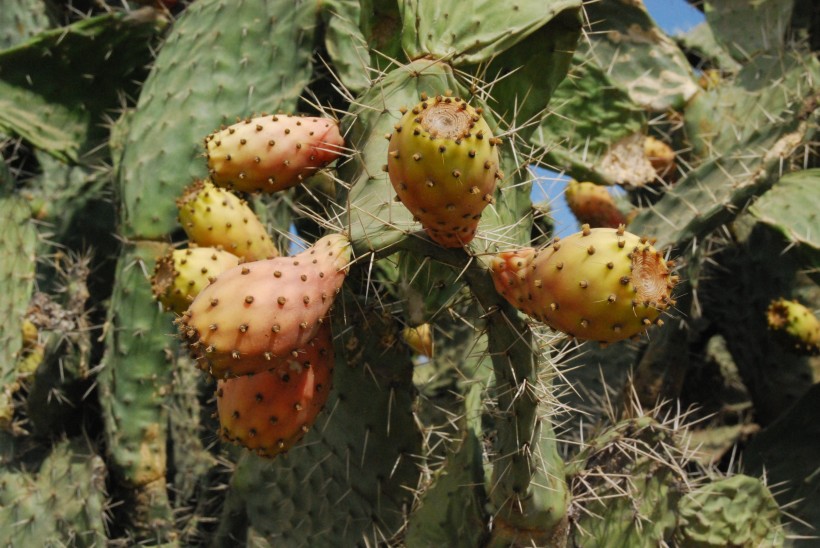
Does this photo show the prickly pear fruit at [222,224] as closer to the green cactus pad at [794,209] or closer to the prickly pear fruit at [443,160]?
the prickly pear fruit at [443,160]

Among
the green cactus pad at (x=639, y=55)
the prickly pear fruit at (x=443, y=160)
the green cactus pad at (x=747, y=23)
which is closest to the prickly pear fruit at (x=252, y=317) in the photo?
the prickly pear fruit at (x=443, y=160)

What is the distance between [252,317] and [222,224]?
71cm

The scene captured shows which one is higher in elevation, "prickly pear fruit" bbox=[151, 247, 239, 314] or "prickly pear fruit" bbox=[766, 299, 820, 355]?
"prickly pear fruit" bbox=[151, 247, 239, 314]

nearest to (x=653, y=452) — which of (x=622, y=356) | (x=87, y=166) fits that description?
(x=622, y=356)

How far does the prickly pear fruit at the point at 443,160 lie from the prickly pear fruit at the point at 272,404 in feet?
0.89

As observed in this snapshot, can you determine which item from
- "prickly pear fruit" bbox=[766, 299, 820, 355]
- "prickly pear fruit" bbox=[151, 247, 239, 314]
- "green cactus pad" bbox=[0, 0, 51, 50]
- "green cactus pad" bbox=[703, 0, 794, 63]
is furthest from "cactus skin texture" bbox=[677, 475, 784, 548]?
"green cactus pad" bbox=[0, 0, 51, 50]

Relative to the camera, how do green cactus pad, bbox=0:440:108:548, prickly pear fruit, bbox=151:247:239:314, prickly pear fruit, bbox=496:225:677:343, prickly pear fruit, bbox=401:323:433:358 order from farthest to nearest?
green cactus pad, bbox=0:440:108:548
prickly pear fruit, bbox=401:323:433:358
prickly pear fruit, bbox=151:247:239:314
prickly pear fruit, bbox=496:225:677:343

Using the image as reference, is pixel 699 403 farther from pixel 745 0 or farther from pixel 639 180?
pixel 745 0

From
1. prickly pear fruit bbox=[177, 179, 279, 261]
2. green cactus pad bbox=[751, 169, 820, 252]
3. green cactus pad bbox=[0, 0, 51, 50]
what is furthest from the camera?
green cactus pad bbox=[0, 0, 51, 50]

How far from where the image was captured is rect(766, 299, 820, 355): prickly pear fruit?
97.7 inches

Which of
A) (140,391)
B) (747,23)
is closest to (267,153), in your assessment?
(140,391)

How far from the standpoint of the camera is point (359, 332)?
1.75 metres

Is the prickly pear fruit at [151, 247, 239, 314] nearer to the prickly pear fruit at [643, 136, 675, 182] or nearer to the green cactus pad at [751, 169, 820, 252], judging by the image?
the green cactus pad at [751, 169, 820, 252]

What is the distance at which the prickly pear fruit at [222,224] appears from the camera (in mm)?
1771
